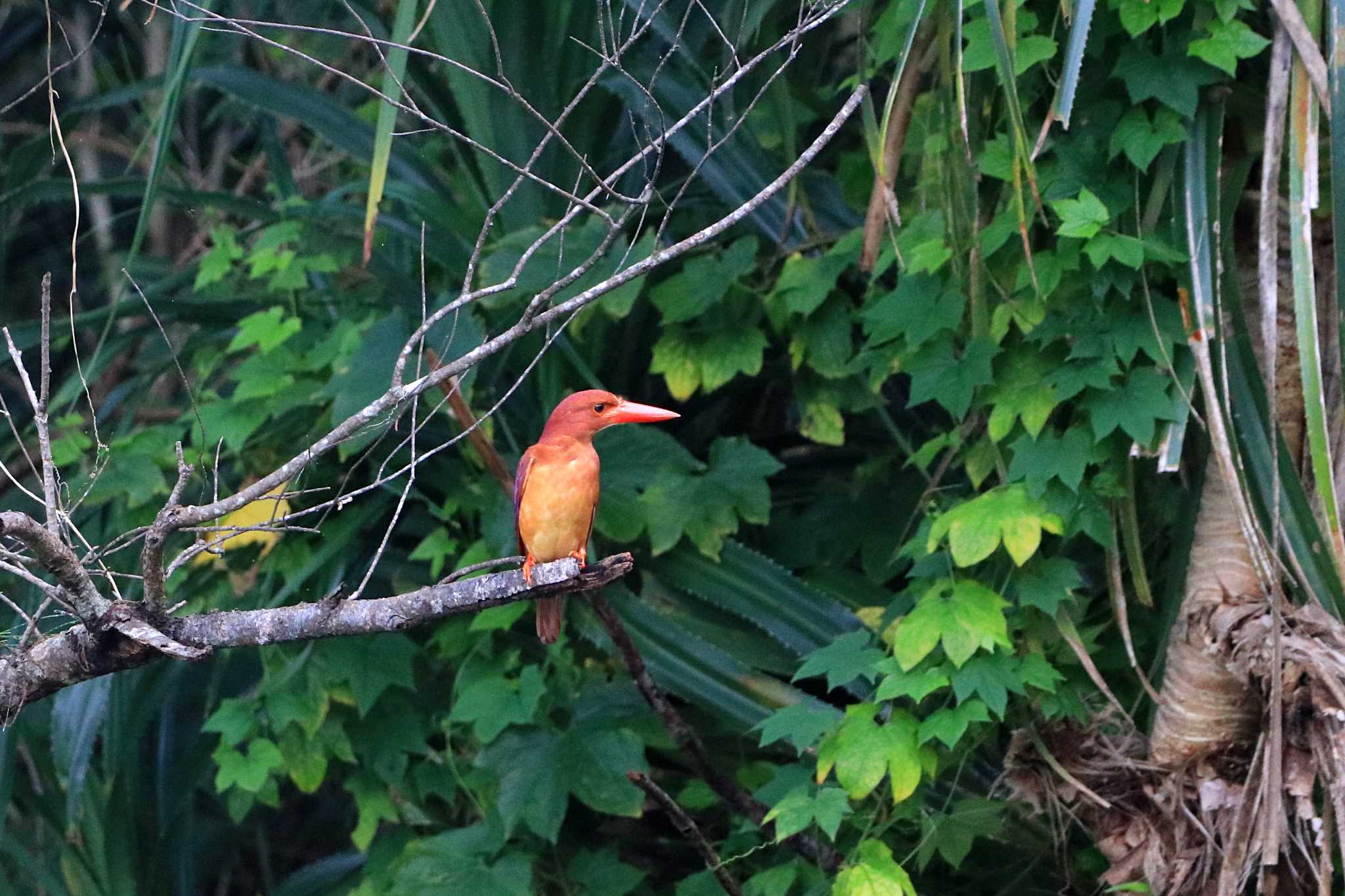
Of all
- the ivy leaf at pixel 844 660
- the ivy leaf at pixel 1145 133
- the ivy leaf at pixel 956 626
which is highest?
the ivy leaf at pixel 1145 133

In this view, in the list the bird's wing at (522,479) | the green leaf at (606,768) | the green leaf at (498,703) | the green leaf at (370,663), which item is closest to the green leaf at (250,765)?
the green leaf at (370,663)

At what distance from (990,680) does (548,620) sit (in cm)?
87

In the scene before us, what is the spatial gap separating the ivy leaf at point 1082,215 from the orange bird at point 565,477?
775 millimetres

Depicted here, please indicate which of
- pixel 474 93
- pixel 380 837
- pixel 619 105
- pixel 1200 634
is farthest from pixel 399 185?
pixel 1200 634

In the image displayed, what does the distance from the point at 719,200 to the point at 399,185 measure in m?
0.75

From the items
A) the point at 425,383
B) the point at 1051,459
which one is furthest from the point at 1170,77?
the point at 425,383

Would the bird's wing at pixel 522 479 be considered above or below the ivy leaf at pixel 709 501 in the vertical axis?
above

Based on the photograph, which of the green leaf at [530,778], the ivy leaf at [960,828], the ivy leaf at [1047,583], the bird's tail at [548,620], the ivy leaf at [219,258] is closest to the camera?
the ivy leaf at [1047,583]

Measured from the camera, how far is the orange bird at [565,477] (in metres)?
2.60

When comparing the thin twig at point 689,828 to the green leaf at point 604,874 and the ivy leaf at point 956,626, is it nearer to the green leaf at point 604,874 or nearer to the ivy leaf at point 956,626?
the green leaf at point 604,874

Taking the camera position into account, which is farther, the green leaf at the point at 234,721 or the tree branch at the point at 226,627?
the green leaf at the point at 234,721

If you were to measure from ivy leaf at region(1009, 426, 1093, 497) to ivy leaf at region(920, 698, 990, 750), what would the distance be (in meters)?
0.40

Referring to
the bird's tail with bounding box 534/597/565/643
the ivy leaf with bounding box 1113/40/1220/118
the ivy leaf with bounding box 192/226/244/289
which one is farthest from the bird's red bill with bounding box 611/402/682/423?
the ivy leaf with bounding box 192/226/244/289

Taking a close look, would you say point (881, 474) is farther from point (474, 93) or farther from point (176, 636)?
point (176, 636)
